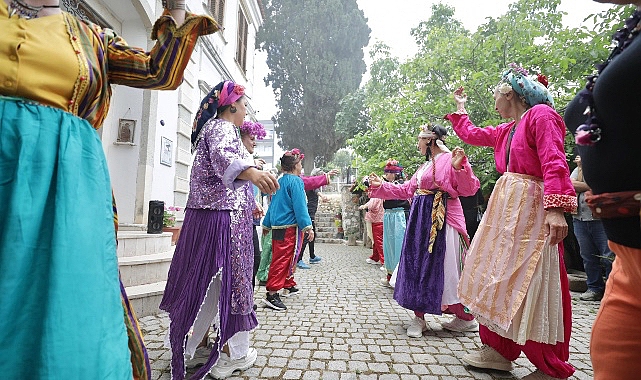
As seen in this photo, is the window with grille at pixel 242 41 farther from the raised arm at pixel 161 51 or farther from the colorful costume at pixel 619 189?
the colorful costume at pixel 619 189

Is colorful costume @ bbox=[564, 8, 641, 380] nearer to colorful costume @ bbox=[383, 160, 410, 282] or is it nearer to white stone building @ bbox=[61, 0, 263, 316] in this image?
white stone building @ bbox=[61, 0, 263, 316]

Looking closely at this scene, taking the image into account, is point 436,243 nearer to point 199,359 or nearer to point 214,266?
point 214,266

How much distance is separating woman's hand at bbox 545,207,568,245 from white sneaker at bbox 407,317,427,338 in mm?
1722

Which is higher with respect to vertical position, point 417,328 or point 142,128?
point 142,128

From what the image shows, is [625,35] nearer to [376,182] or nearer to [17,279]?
[17,279]

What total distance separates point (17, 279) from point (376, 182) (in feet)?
11.2

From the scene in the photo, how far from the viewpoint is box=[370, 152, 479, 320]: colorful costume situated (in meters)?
3.54

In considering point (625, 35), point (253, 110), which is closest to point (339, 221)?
point (253, 110)

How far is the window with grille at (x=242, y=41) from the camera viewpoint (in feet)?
38.2

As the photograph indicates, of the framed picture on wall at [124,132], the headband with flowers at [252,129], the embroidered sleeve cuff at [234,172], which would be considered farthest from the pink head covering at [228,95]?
the framed picture on wall at [124,132]

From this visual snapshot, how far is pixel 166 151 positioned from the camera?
6398 millimetres

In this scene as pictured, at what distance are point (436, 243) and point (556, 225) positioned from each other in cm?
156

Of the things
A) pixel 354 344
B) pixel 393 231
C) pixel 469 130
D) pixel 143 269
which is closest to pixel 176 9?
pixel 469 130

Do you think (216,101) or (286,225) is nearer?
(216,101)
